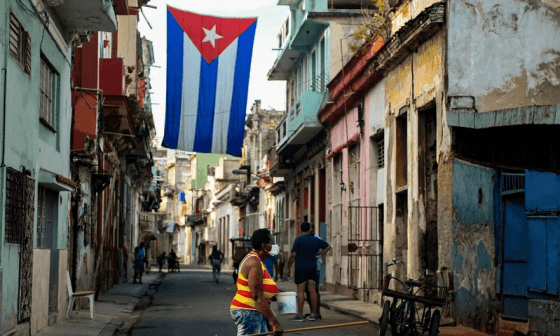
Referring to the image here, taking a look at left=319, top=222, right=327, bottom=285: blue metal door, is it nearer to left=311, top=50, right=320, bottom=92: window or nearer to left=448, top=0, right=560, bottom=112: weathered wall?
left=311, top=50, right=320, bottom=92: window

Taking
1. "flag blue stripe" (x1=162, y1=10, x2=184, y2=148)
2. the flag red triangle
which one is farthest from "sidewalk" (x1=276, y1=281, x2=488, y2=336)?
the flag red triangle

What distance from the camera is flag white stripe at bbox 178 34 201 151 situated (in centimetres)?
1809

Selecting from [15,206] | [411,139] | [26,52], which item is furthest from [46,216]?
[411,139]

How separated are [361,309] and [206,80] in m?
5.80

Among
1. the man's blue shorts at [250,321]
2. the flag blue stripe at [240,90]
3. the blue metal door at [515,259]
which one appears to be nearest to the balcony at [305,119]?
the flag blue stripe at [240,90]

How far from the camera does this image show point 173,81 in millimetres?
18234

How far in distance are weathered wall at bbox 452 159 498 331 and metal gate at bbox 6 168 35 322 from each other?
6.74m

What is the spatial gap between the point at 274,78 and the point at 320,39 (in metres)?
8.49

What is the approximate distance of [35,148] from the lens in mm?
12883

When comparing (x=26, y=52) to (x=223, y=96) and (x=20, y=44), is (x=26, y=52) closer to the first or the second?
(x=20, y=44)

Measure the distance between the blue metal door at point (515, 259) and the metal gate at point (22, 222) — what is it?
7.11 metres

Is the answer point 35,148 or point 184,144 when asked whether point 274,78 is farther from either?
point 35,148

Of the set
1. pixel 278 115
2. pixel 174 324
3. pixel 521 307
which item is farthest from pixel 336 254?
pixel 278 115

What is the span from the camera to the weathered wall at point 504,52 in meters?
14.9
